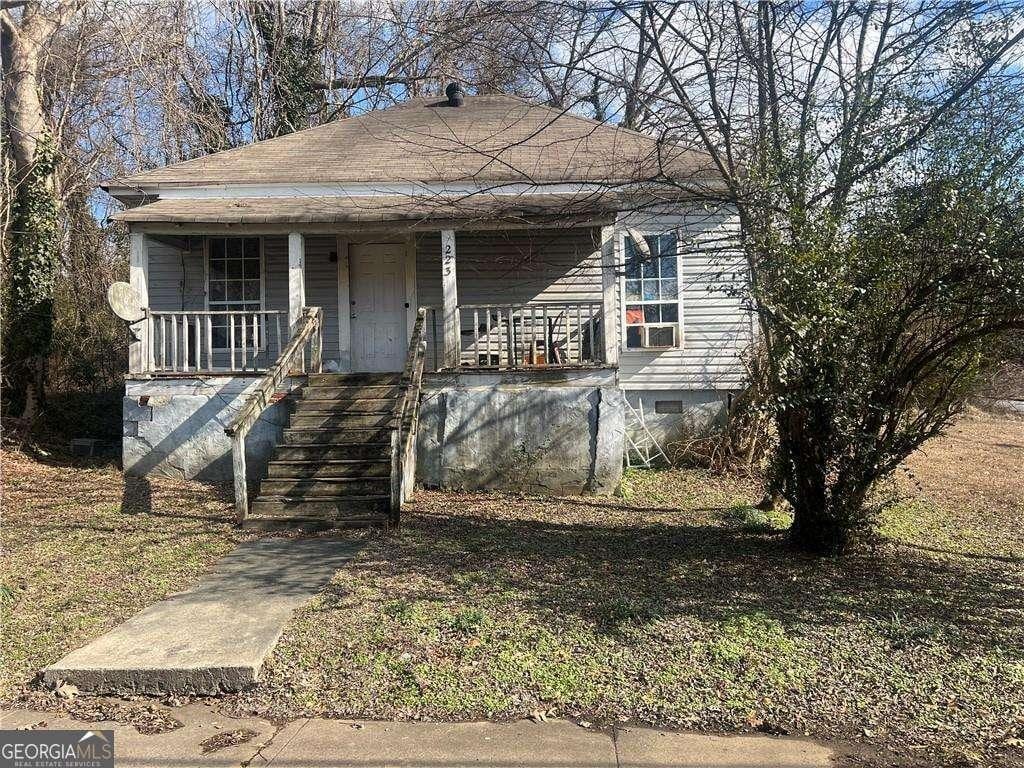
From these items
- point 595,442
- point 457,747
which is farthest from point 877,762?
point 595,442

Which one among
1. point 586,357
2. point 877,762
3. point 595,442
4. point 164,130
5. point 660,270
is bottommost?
point 877,762

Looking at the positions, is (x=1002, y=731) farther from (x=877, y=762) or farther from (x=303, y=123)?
(x=303, y=123)

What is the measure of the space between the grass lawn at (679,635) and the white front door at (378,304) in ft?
17.0

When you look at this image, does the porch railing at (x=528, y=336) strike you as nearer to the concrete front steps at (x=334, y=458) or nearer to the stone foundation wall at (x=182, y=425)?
the concrete front steps at (x=334, y=458)

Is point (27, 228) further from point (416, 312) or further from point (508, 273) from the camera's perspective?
point (508, 273)

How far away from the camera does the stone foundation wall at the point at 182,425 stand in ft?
32.6

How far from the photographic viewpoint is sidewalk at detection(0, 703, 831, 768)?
3.34 meters

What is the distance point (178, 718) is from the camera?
3799mm

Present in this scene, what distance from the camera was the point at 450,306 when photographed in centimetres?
997

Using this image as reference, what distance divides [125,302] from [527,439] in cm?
574

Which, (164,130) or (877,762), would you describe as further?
(164,130)

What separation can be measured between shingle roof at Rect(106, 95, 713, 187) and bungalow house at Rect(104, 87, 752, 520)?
0.19ft

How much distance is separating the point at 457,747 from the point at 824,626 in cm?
264

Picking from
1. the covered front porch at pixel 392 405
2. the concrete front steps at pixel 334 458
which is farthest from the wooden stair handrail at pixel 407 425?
the concrete front steps at pixel 334 458
